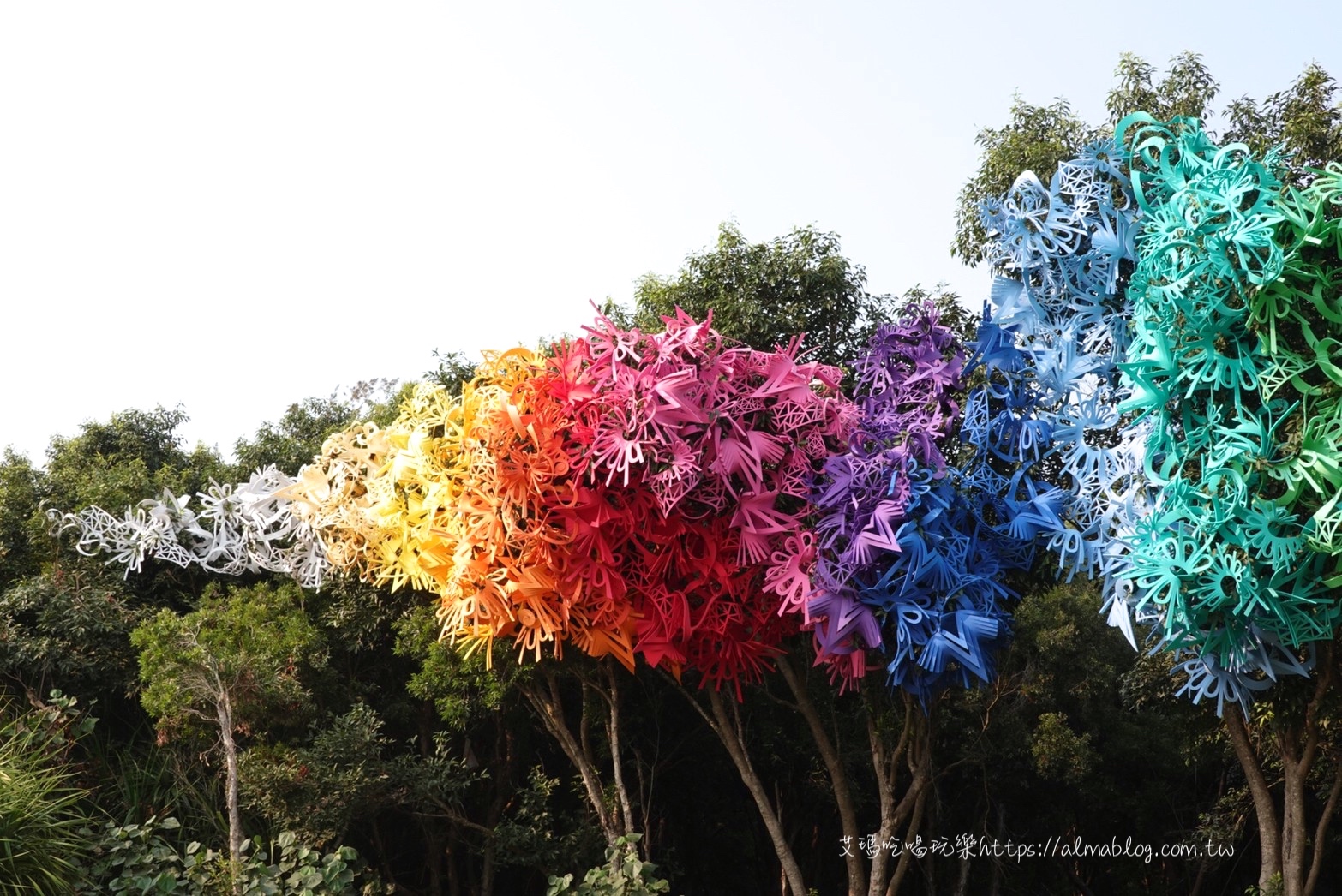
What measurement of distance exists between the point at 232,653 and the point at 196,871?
11.1 ft

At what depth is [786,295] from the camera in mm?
11102

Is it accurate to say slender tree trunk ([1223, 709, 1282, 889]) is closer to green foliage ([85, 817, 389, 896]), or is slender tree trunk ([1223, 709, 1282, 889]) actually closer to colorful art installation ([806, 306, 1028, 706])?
colorful art installation ([806, 306, 1028, 706])

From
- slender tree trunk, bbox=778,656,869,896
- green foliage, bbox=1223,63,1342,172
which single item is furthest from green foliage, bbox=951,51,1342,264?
slender tree trunk, bbox=778,656,869,896

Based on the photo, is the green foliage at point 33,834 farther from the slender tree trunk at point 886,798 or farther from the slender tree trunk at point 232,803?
the slender tree trunk at point 886,798

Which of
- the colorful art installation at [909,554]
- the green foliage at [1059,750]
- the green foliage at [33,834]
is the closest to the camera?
the green foliage at [33,834]

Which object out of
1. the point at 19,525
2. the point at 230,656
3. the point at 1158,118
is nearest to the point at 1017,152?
the point at 1158,118

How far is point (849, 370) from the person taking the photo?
37.0 ft

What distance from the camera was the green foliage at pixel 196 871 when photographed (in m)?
8.25

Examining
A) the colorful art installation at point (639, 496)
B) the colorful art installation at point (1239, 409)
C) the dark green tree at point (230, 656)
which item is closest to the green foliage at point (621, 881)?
the colorful art installation at point (639, 496)

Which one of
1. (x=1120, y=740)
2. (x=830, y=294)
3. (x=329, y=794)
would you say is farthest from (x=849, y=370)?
(x=1120, y=740)

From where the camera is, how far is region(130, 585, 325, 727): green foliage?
35.6 ft

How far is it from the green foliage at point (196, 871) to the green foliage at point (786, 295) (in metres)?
5.54

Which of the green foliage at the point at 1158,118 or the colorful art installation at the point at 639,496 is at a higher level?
the green foliage at the point at 1158,118

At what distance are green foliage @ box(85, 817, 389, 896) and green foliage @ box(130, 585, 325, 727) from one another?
162cm
